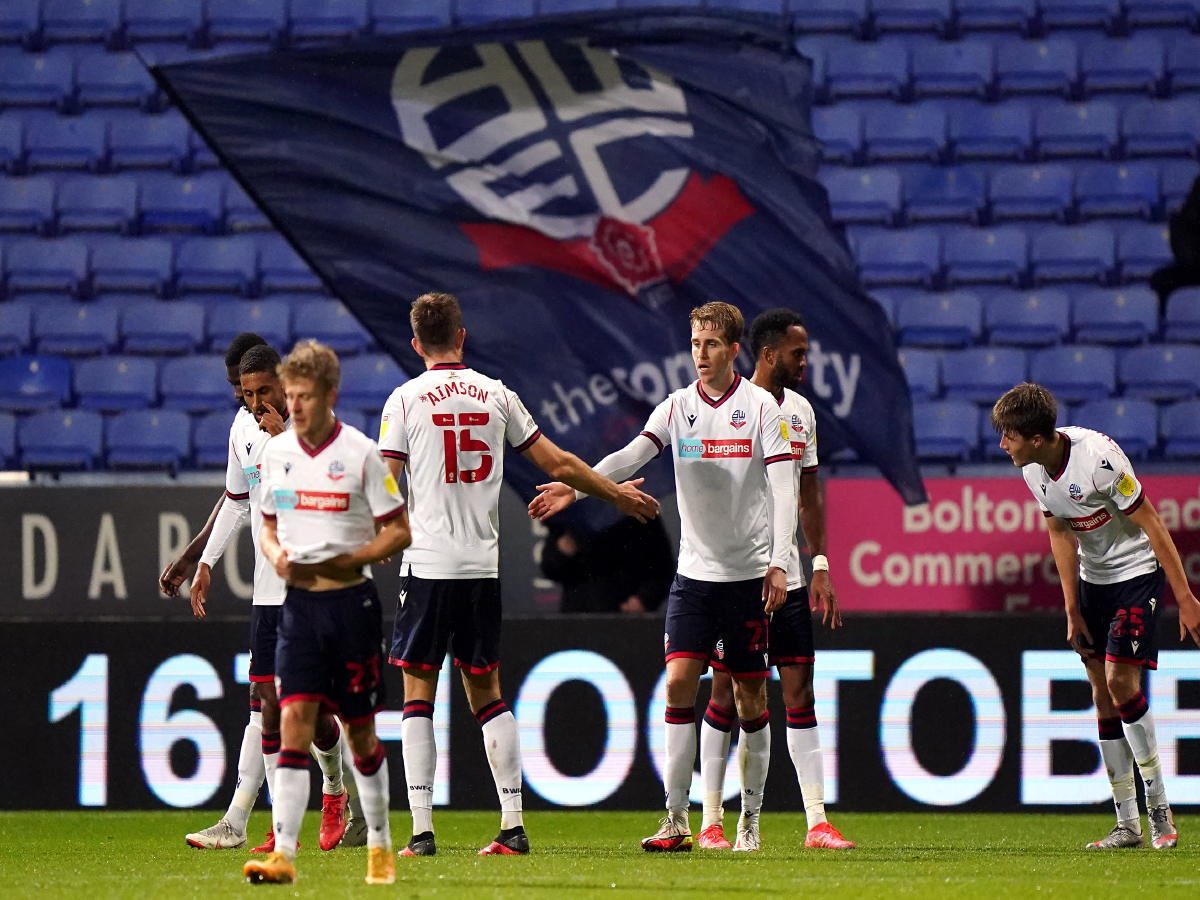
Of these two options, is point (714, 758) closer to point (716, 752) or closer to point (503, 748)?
point (716, 752)

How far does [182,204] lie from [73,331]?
5.53 feet

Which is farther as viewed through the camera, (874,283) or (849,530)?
(874,283)

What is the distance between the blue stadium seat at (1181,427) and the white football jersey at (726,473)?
6.95 metres

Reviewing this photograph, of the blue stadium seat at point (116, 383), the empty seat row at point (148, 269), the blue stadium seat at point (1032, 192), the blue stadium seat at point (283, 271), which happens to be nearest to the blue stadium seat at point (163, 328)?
the blue stadium seat at point (116, 383)

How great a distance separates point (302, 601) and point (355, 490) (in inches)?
15.1

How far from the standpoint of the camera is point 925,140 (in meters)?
14.8

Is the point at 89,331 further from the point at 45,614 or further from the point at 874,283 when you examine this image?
the point at 874,283

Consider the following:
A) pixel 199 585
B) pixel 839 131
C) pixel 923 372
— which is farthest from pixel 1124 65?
pixel 199 585

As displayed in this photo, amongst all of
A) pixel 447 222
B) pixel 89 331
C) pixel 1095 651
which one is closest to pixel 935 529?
pixel 1095 651

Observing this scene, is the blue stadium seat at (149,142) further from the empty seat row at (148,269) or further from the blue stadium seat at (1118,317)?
the blue stadium seat at (1118,317)

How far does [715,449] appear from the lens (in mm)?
6348

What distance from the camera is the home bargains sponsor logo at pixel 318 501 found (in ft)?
16.5

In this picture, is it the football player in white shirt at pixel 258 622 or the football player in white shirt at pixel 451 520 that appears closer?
the football player in white shirt at pixel 451 520

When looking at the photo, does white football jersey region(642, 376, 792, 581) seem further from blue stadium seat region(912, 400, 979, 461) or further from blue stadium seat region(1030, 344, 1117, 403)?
blue stadium seat region(1030, 344, 1117, 403)
